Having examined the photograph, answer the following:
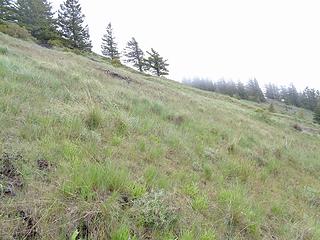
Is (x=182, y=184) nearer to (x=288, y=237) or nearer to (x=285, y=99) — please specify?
(x=288, y=237)

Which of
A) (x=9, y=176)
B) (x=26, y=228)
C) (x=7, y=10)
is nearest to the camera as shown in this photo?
(x=26, y=228)

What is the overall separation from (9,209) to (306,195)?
5581 millimetres

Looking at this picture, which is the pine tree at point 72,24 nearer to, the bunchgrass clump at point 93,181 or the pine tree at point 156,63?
the pine tree at point 156,63

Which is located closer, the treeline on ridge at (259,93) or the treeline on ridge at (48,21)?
the treeline on ridge at (48,21)

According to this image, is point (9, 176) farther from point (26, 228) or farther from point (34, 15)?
point (34, 15)

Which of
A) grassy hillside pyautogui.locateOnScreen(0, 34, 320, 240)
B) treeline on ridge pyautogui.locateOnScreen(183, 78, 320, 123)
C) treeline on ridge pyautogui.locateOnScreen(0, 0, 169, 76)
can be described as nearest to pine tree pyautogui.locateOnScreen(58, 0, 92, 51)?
treeline on ridge pyautogui.locateOnScreen(0, 0, 169, 76)

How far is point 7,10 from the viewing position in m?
39.2

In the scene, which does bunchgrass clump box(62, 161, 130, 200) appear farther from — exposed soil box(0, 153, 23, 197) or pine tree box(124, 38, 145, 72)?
pine tree box(124, 38, 145, 72)

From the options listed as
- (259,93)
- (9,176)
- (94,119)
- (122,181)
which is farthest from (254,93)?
(9,176)

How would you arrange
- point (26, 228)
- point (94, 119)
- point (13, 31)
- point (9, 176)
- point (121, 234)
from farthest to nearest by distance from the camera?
1. point (13, 31)
2. point (94, 119)
3. point (9, 176)
4. point (121, 234)
5. point (26, 228)

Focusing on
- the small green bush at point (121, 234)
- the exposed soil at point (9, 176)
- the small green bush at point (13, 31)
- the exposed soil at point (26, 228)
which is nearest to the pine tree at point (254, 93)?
the small green bush at point (13, 31)

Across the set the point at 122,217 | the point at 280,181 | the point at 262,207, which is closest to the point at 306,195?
the point at 280,181

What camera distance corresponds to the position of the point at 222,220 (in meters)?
3.81

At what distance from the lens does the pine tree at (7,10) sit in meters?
38.0
